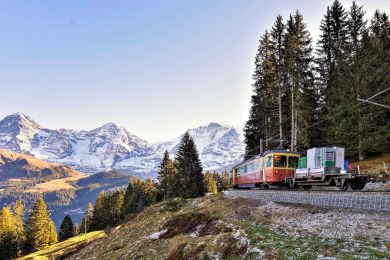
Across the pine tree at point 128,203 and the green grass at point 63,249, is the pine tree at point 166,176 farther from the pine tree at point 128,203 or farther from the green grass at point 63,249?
the green grass at point 63,249

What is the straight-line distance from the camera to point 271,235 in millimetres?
18000

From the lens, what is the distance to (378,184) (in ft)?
113

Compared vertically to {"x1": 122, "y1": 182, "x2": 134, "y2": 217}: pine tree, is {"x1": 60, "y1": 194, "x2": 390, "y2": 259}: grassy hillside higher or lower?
higher

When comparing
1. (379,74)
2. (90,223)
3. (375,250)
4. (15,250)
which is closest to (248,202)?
(375,250)

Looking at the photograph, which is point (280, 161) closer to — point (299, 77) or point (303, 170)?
point (303, 170)

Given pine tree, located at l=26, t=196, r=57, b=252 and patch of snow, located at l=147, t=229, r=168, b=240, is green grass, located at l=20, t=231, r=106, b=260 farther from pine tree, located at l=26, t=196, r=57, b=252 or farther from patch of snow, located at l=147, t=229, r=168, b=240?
patch of snow, located at l=147, t=229, r=168, b=240

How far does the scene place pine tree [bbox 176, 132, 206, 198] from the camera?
8338 centimetres

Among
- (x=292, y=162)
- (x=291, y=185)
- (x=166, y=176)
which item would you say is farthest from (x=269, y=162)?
(x=166, y=176)

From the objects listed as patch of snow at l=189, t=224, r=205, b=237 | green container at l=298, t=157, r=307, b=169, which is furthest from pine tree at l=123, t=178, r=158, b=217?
patch of snow at l=189, t=224, r=205, b=237

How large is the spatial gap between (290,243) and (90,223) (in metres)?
117

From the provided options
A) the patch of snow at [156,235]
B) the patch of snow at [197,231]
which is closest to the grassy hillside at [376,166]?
the patch of snow at [197,231]

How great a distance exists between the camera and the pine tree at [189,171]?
8338 centimetres

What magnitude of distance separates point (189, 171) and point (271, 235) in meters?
66.1

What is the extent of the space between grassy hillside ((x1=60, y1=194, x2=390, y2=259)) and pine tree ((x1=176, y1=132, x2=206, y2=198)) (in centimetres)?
5326
